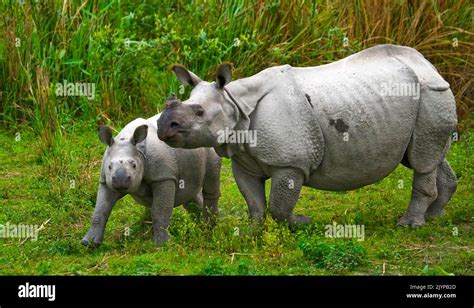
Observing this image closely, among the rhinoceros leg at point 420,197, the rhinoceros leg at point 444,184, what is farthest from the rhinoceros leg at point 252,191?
the rhinoceros leg at point 444,184

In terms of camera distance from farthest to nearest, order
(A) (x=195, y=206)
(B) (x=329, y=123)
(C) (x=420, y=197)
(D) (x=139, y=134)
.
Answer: (A) (x=195, y=206) → (C) (x=420, y=197) → (B) (x=329, y=123) → (D) (x=139, y=134)

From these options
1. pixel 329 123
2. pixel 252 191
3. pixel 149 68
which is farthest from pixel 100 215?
pixel 149 68

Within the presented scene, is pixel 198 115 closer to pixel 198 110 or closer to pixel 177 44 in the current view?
pixel 198 110

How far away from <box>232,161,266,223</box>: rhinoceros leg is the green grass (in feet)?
0.43

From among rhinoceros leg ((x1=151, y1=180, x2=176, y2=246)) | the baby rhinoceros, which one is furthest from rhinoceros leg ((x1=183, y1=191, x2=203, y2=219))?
rhinoceros leg ((x1=151, y1=180, x2=176, y2=246))

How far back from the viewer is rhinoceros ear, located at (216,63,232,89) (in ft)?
31.6

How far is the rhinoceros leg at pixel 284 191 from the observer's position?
391 inches

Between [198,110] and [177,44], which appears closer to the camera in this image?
[198,110]

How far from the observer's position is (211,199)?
1075cm

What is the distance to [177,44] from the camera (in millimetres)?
14062

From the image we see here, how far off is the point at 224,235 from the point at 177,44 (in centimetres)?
469

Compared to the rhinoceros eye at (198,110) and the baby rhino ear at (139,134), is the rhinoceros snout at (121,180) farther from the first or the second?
the rhinoceros eye at (198,110)

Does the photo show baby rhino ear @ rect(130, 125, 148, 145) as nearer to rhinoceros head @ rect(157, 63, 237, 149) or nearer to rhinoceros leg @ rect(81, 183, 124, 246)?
rhinoceros head @ rect(157, 63, 237, 149)

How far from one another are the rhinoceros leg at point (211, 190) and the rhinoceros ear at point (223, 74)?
0.99 m
